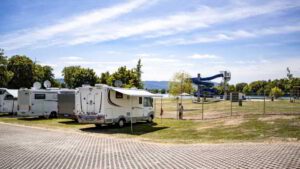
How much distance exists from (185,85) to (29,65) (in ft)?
108

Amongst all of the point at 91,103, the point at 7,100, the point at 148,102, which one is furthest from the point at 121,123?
the point at 7,100

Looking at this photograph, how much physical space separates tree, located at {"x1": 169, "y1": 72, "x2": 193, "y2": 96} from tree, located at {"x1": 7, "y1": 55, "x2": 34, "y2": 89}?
30082 mm

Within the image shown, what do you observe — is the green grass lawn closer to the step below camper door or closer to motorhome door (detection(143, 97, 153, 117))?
the step below camper door

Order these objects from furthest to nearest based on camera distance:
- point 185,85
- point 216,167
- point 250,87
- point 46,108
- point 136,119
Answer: point 250,87
point 185,85
point 46,108
point 136,119
point 216,167

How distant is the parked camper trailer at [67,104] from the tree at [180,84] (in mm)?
46054

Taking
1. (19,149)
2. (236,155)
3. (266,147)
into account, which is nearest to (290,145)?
(266,147)

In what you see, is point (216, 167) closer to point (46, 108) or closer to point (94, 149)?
point (94, 149)

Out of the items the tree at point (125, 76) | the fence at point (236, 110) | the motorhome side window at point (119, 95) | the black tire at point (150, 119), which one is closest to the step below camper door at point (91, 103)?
the motorhome side window at point (119, 95)

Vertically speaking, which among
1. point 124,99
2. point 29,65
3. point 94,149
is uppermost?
point 29,65

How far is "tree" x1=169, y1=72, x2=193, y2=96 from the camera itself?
7219cm

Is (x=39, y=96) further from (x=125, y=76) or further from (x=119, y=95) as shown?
(x=125, y=76)

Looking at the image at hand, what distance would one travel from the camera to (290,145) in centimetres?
1324

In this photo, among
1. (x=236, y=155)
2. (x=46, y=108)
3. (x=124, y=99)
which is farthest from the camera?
(x=46, y=108)

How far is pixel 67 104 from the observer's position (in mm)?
25547
